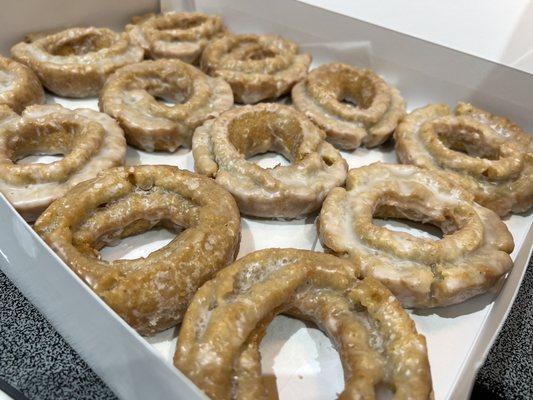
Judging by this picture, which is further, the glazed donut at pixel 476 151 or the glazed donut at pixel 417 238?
the glazed donut at pixel 476 151

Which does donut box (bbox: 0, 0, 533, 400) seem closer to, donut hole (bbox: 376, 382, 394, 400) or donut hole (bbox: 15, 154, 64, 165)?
donut hole (bbox: 376, 382, 394, 400)

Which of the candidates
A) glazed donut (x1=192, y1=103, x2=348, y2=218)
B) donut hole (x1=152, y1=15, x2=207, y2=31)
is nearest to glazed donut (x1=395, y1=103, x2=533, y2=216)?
glazed donut (x1=192, y1=103, x2=348, y2=218)

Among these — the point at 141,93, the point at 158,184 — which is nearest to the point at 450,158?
the point at 158,184

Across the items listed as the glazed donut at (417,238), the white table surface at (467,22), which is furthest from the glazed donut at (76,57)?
the glazed donut at (417,238)

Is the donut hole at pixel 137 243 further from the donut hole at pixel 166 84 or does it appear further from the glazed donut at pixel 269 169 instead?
the donut hole at pixel 166 84

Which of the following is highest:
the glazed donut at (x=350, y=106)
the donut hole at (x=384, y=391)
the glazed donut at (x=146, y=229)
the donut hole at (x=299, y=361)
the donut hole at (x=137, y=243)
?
the glazed donut at (x=350, y=106)

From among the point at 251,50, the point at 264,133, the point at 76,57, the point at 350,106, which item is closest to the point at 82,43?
the point at 76,57

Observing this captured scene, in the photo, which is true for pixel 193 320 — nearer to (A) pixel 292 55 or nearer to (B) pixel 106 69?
(B) pixel 106 69
